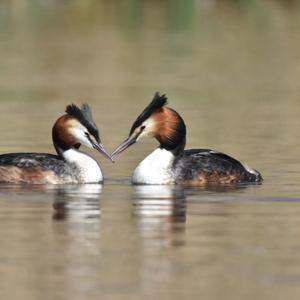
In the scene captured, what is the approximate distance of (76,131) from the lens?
1948cm

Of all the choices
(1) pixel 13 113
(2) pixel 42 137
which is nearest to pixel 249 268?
(2) pixel 42 137

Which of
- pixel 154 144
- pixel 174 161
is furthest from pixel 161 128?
pixel 154 144

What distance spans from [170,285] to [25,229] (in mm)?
2883

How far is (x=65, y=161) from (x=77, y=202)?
6.70ft

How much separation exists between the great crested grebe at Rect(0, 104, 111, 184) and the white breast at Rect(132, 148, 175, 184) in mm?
371

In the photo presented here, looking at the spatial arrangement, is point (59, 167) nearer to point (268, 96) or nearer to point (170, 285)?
point (170, 285)

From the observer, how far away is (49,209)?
1683 cm

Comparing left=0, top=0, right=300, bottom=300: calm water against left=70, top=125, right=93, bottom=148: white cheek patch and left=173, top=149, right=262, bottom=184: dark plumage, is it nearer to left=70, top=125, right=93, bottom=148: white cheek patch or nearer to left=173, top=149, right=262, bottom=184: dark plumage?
left=173, top=149, right=262, bottom=184: dark plumage

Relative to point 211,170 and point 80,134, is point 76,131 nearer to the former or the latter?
point 80,134

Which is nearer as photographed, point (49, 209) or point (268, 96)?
point (49, 209)

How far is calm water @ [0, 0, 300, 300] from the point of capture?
43.5 ft

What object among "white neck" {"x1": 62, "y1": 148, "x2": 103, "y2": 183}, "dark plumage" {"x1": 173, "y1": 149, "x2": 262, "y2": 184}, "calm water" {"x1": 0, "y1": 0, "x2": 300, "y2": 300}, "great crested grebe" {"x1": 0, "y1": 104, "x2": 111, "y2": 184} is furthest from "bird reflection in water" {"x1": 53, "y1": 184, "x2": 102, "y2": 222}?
"dark plumage" {"x1": 173, "y1": 149, "x2": 262, "y2": 184}

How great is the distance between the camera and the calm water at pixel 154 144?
43.5 feet

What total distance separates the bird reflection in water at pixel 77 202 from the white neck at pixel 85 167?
0.15 meters
